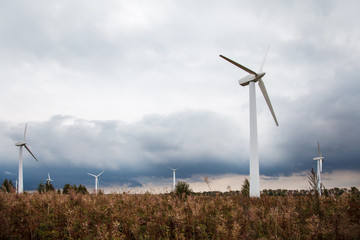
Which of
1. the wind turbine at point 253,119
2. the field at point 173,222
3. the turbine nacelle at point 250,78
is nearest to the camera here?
the field at point 173,222

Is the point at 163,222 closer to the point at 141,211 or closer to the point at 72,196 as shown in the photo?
the point at 141,211

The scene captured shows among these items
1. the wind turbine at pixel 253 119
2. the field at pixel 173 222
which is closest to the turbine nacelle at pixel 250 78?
the wind turbine at pixel 253 119

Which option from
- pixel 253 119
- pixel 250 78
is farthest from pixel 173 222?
pixel 250 78

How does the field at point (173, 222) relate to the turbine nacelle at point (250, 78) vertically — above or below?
below

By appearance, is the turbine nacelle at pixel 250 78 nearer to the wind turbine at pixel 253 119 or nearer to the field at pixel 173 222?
the wind turbine at pixel 253 119

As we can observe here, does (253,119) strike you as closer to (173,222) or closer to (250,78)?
(250,78)

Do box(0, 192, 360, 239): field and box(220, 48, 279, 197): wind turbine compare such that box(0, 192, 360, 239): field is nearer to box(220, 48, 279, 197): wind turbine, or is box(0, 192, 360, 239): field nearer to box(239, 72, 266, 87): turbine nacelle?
box(220, 48, 279, 197): wind turbine

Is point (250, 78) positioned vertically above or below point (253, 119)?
above

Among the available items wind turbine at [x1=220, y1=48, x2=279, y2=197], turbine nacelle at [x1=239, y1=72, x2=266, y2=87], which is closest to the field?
wind turbine at [x1=220, y1=48, x2=279, y2=197]

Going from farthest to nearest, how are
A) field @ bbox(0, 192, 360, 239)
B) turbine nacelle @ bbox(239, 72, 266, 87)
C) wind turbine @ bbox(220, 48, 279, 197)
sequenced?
turbine nacelle @ bbox(239, 72, 266, 87), wind turbine @ bbox(220, 48, 279, 197), field @ bbox(0, 192, 360, 239)

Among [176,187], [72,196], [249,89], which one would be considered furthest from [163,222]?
[249,89]

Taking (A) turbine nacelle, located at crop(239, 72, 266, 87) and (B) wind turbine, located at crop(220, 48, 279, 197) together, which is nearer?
(B) wind turbine, located at crop(220, 48, 279, 197)

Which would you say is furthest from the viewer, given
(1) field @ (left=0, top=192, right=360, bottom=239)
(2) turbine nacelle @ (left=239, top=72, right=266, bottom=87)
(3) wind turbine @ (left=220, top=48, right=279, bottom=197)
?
(2) turbine nacelle @ (left=239, top=72, right=266, bottom=87)

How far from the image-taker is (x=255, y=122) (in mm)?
26266
